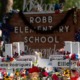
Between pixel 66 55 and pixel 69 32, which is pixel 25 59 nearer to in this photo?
pixel 66 55

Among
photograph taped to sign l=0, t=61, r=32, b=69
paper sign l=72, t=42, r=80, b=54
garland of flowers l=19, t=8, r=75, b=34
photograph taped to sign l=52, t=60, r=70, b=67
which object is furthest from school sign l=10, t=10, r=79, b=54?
photograph taped to sign l=52, t=60, r=70, b=67

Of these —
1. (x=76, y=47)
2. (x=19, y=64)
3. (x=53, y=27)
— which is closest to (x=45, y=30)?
(x=53, y=27)

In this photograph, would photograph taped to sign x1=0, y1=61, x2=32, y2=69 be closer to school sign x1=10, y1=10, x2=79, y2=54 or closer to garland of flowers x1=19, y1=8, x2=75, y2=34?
school sign x1=10, y1=10, x2=79, y2=54

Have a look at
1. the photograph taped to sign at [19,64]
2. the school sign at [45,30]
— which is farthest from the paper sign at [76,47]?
the school sign at [45,30]

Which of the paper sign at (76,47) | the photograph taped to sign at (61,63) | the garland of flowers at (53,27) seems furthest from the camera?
the garland of flowers at (53,27)

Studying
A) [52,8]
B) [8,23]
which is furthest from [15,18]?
[52,8]

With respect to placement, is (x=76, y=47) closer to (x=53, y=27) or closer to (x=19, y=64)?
(x=19, y=64)

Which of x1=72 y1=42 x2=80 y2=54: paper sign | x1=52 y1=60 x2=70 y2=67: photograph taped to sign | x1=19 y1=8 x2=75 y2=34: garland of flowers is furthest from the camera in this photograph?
x1=19 y1=8 x2=75 y2=34: garland of flowers

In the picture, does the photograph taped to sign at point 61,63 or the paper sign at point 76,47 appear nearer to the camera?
the photograph taped to sign at point 61,63

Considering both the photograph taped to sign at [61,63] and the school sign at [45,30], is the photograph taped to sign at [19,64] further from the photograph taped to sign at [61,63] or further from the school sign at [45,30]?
the school sign at [45,30]

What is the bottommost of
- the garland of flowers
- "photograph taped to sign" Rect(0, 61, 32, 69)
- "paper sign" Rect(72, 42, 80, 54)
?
"photograph taped to sign" Rect(0, 61, 32, 69)

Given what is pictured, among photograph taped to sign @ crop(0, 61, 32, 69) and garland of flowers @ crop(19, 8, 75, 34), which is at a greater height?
garland of flowers @ crop(19, 8, 75, 34)

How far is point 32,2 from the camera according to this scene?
13.1m

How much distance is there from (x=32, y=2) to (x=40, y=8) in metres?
0.50
